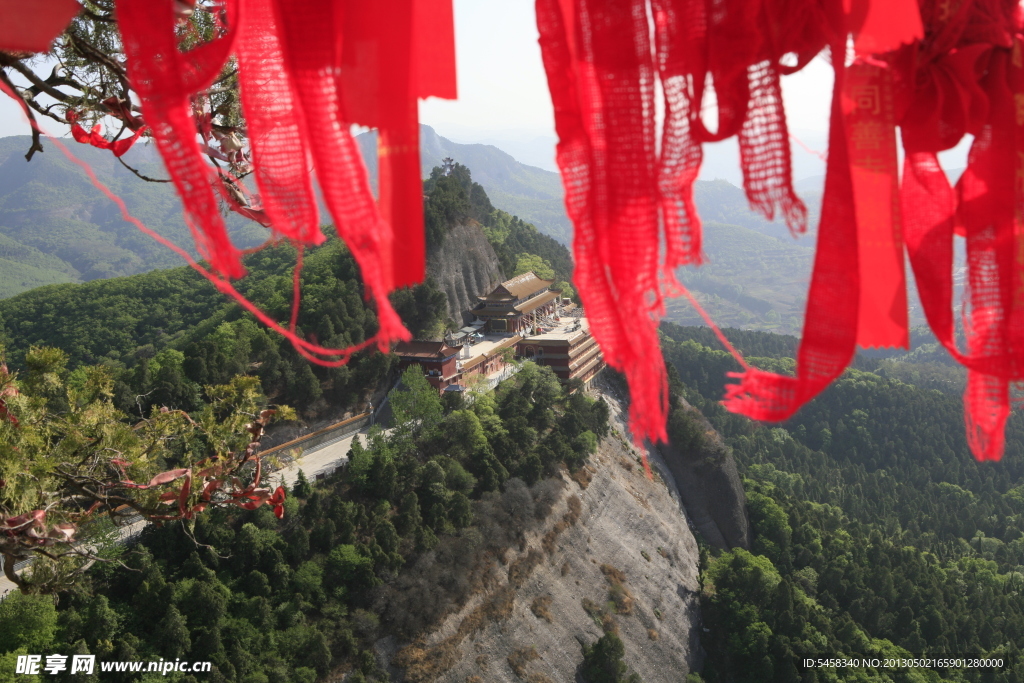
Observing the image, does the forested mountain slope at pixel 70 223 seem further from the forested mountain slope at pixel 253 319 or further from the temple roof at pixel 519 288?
the temple roof at pixel 519 288

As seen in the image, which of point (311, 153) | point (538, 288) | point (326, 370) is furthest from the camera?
point (538, 288)

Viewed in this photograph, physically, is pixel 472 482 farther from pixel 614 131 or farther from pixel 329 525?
pixel 614 131

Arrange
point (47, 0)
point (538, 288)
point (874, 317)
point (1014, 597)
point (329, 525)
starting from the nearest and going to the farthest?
point (47, 0) → point (874, 317) → point (329, 525) → point (1014, 597) → point (538, 288)

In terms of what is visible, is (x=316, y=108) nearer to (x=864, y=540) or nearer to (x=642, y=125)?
(x=642, y=125)

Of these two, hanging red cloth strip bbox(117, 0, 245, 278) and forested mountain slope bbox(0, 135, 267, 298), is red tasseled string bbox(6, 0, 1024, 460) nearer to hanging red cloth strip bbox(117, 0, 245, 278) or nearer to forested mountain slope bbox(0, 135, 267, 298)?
hanging red cloth strip bbox(117, 0, 245, 278)

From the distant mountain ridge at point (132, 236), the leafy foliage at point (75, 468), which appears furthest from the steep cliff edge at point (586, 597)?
the distant mountain ridge at point (132, 236)

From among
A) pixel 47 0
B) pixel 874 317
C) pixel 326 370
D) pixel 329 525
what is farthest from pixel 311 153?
pixel 326 370

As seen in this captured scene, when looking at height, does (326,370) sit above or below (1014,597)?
above
